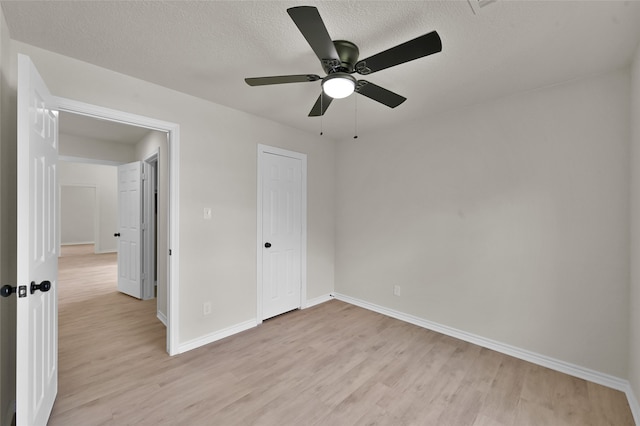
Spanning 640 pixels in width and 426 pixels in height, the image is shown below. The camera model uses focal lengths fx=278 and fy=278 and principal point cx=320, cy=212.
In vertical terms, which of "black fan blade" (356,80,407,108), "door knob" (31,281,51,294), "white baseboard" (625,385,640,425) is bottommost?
"white baseboard" (625,385,640,425)

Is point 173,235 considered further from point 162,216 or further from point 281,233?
point 281,233

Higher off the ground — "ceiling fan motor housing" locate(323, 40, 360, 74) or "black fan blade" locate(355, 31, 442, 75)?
"ceiling fan motor housing" locate(323, 40, 360, 74)

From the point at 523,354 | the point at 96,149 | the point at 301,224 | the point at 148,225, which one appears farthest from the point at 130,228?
the point at 523,354

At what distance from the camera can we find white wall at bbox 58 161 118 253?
28.0ft

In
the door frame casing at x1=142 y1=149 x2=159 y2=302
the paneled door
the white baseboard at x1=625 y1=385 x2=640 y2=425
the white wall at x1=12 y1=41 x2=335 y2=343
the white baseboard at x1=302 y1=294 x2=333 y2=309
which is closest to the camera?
the white baseboard at x1=625 y1=385 x2=640 y2=425

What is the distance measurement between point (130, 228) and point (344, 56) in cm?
435

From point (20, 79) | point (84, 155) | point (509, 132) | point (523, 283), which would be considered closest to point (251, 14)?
point (20, 79)

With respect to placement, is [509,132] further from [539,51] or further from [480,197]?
[539,51]

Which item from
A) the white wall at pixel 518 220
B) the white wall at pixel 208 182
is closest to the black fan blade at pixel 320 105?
the white wall at pixel 208 182

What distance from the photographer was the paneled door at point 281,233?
134 inches

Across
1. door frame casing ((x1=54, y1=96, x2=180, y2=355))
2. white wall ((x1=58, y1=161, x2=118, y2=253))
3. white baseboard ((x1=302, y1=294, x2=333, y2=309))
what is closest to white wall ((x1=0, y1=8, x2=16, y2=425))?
door frame casing ((x1=54, y1=96, x2=180, y2=355))

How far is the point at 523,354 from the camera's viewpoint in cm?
258

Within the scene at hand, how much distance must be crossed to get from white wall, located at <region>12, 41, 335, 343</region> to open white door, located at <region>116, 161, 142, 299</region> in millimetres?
2066

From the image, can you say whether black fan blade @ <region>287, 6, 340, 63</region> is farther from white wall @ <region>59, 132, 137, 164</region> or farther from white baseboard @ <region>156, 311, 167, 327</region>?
white wall @ <region>59, 132, 137, 164</region>
